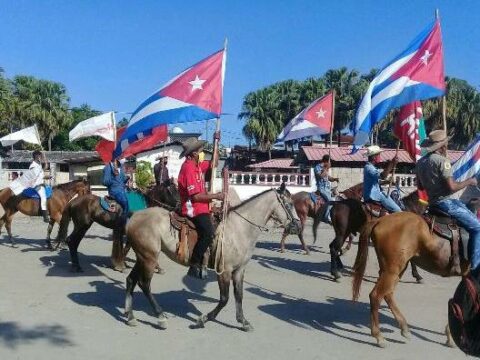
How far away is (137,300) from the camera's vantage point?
871 centimetres

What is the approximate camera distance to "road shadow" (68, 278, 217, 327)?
7941 millimetres

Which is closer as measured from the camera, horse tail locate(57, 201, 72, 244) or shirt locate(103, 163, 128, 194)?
shirt locate(103, 163, 128, 194)

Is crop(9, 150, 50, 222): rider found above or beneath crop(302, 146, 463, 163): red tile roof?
beneath

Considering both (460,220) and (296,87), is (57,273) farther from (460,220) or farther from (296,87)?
(296,87)

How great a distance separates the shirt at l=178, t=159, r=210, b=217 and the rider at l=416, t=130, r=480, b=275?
9.87ft

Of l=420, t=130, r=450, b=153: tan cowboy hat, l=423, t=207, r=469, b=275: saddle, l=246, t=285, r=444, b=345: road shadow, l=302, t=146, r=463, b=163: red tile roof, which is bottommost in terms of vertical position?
l=246, t=285, r=444, b=345: road shadow

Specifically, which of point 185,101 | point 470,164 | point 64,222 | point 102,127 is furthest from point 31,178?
point 470,164

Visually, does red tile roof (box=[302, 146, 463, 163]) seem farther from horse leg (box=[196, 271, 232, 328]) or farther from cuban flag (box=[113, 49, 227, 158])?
horse leg (box=[196, 271, 232, 328])

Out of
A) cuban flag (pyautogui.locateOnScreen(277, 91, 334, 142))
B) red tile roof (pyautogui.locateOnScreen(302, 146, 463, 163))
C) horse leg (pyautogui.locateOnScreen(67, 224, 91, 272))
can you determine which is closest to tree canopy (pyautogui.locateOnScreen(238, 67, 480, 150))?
red tile roof (pyautogui.locateOnScreen(302, 146, 463, 163))

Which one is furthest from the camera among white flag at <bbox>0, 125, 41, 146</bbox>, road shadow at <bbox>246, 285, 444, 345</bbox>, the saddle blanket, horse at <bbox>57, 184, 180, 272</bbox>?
white flag at <bbox>0, 125, 41, 146</bbox>

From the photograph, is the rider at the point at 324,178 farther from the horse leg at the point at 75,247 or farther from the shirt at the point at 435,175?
the shirt at the point at 435,175

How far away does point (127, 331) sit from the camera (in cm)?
703

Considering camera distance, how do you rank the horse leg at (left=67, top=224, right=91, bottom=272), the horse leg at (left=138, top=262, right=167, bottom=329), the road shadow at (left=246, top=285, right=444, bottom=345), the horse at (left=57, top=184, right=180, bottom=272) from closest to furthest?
the road shadow at (left=246, top=285, right=444, bottom=345) < the horse leg at (left=138, top=262, right=167, bottom=329) < the horse leg at (left=67, top=224, right=91, bottom=272) < the horse at (left=57, top=184, right=180, bottom=272)

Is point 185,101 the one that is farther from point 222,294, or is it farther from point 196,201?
point 222,294
